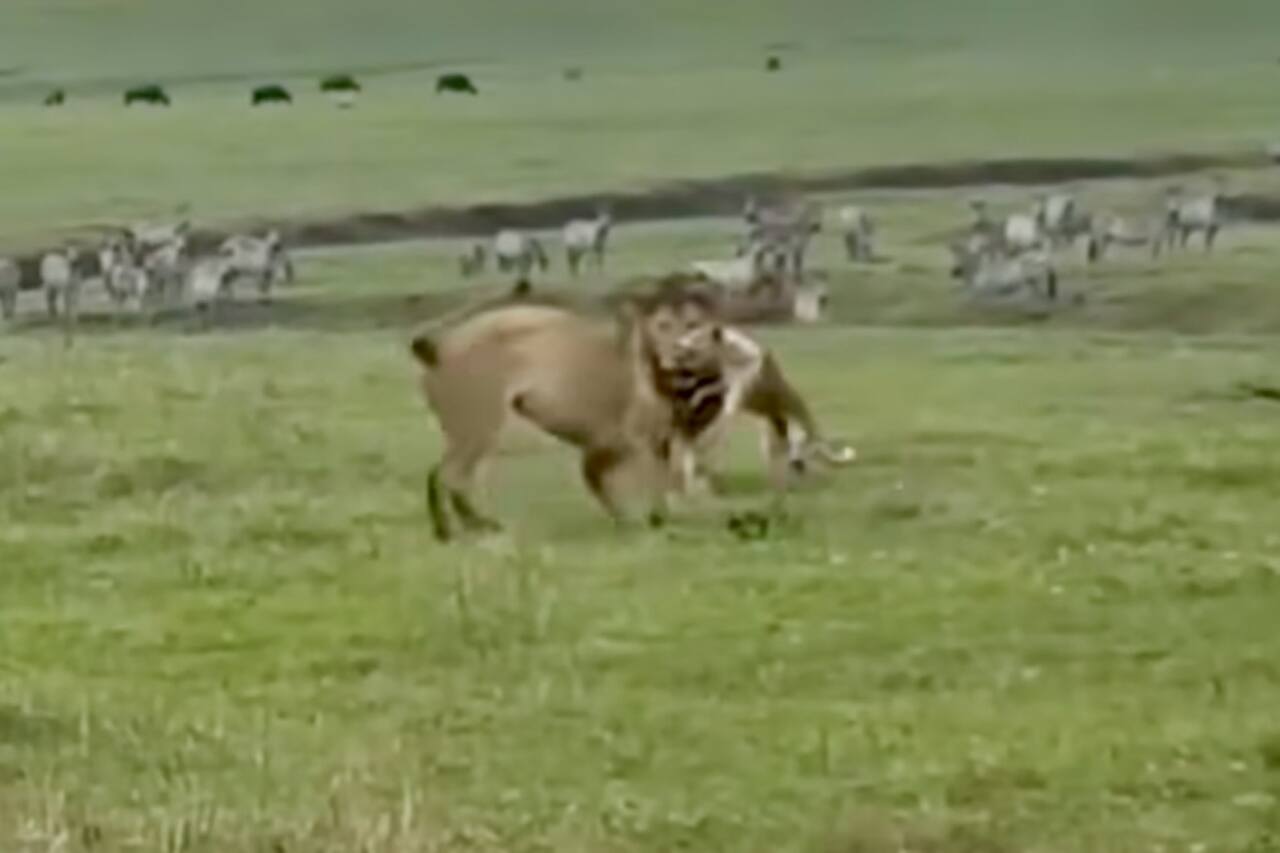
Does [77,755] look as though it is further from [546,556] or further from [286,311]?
[286,311]

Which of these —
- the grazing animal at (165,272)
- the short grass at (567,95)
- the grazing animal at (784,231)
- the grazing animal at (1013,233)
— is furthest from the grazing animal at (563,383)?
the short grass at (567,95)

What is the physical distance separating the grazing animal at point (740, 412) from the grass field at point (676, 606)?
214 millimetres

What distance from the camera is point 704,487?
14.7 metres

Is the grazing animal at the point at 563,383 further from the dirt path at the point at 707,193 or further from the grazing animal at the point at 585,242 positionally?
the dirt path at the point at 707,193

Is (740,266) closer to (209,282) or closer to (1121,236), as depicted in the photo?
(209,282)

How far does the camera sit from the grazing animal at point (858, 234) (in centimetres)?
3156

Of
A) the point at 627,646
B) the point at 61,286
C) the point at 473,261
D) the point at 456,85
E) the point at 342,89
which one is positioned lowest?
the point at 627,646

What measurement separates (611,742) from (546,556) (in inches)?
126

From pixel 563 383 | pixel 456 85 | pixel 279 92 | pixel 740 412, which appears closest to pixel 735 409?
pixel 740 412

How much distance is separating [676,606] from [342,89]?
153ft

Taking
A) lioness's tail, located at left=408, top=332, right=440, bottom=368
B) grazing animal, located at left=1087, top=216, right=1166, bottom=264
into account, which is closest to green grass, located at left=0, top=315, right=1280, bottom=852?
lioness's tail, located at left=408, top=332, right=440, bottom=368

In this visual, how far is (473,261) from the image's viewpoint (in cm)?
3144

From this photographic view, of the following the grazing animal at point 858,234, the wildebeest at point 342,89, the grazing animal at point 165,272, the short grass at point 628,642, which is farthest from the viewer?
the wildebeest at point 342,89

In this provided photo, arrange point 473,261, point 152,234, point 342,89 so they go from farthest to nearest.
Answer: point 342,89
point 152,234
point 473,261
